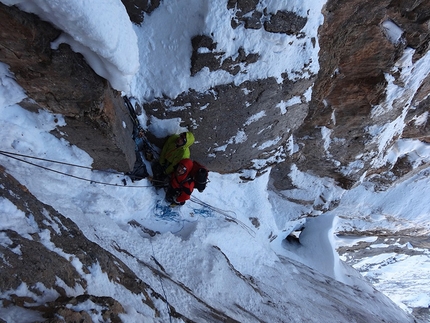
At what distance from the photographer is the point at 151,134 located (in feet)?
13.8

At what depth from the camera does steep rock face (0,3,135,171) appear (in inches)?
87.4

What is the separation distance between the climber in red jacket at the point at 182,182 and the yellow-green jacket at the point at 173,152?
91 millimetres

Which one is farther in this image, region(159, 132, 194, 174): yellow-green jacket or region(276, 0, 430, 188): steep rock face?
region(159, 132, 194, 174): yellow-green jacket

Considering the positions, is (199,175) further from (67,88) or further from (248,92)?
(67,88)

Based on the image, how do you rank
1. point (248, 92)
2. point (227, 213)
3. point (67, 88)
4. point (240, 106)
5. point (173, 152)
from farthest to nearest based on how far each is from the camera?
point (227, 213) < point (173, 152) < point (240, 106) < point (248, 92) < point (67, 88)

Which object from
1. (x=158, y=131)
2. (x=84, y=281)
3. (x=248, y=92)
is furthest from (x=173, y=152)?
(x=84, y=281)

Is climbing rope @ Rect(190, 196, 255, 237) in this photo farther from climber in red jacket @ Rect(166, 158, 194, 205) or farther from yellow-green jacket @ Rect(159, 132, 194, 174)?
yellow-green jacket @ Rect(159, 132, 194, 174)

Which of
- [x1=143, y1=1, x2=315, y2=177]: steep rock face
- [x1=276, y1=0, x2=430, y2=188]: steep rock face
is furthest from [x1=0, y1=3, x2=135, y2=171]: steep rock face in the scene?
[x1=276, y1=0, x2=430, y2=188]: steep rock face

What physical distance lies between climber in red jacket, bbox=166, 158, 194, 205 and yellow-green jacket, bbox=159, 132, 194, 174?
9 centimetres

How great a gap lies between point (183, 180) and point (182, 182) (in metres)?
0.03

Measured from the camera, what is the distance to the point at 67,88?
8.80 feet

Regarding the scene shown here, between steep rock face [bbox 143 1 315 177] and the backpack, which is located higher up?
steep rock face [bbox 143 1 315 177]

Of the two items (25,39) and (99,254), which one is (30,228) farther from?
(25,39)

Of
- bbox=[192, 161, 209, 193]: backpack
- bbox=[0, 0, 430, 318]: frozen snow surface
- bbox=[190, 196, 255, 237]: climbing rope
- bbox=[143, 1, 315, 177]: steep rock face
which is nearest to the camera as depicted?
bbox=[0, 0, 430, 318]: frozen snow surface
